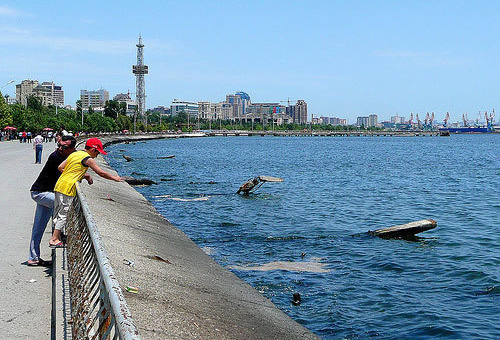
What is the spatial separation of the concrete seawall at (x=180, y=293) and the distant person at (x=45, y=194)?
120cm

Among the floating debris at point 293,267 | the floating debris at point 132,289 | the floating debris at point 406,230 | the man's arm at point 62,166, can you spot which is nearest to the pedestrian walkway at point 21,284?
the floating debris at point 132,289

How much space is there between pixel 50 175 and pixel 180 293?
307 cm

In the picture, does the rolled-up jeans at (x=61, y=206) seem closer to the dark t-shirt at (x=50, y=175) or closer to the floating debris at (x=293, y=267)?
the dark t-shirt at (x=50, y=175)

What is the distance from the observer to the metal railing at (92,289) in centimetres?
414

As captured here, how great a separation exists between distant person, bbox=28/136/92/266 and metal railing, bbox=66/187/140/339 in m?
0.45

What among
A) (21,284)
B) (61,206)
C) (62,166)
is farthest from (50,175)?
(21,284)

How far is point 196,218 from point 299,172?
32.6m

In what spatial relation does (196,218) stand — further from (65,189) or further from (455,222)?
(65,189)

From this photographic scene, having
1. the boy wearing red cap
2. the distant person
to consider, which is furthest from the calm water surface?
the distant person

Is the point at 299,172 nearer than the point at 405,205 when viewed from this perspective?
No

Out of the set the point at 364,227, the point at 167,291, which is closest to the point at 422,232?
the point at 364,227

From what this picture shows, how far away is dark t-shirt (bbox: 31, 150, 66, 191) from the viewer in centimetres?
959

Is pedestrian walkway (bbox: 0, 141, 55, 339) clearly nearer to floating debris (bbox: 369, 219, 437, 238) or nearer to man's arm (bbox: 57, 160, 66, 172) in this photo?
man's arm (bbox: 57, 160, 66, 172)

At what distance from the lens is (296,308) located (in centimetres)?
1134
